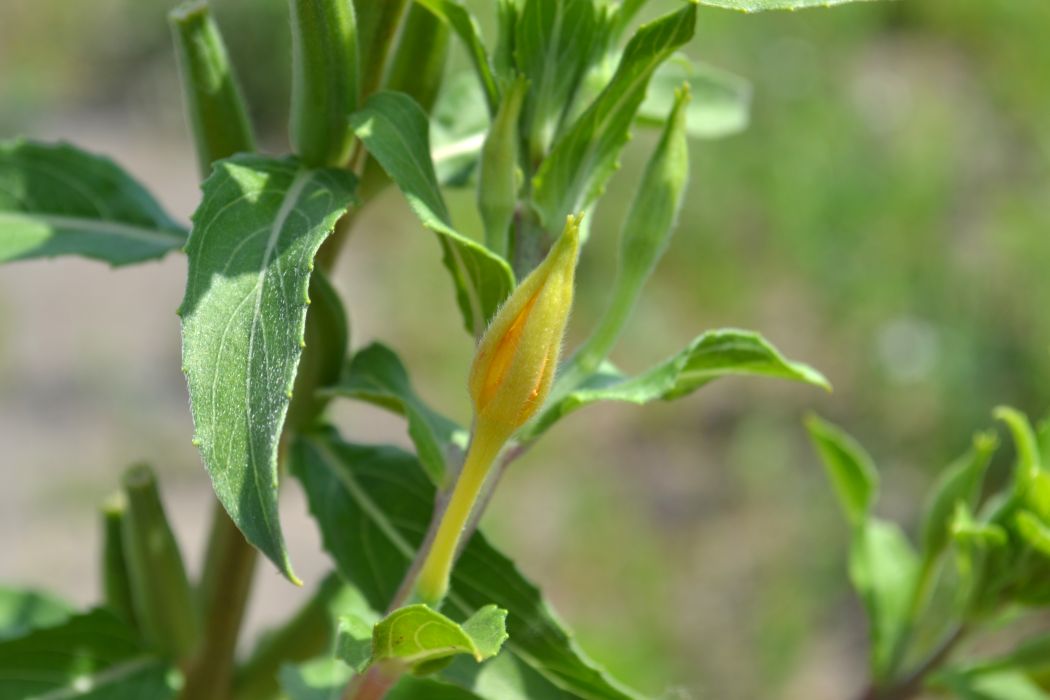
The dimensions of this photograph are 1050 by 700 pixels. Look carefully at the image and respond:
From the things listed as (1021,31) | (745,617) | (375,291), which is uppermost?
(1021,31)

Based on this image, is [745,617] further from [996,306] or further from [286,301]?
[286,301]

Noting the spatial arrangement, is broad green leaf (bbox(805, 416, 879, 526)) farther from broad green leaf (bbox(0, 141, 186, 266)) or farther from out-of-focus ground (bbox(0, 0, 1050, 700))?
out-of-focus ground (bbox(0, 0, 1050, 700))

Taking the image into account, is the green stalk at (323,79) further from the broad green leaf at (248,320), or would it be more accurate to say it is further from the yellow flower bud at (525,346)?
the yellow flower bud at (525,346)

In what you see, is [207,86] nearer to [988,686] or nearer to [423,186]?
[423,186]

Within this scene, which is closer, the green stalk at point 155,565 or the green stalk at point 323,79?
the green stalk at point 323,79

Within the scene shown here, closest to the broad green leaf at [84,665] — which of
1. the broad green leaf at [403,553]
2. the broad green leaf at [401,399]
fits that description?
the broad green leaf at [403,553]

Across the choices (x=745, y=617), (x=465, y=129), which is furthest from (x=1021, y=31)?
(x=465, y=129)

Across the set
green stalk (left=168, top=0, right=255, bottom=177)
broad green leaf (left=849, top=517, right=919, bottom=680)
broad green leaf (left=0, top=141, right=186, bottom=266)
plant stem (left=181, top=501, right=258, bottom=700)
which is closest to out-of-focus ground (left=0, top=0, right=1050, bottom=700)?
broad green leaf (left=849, top=517, right=919, bottom=680)
